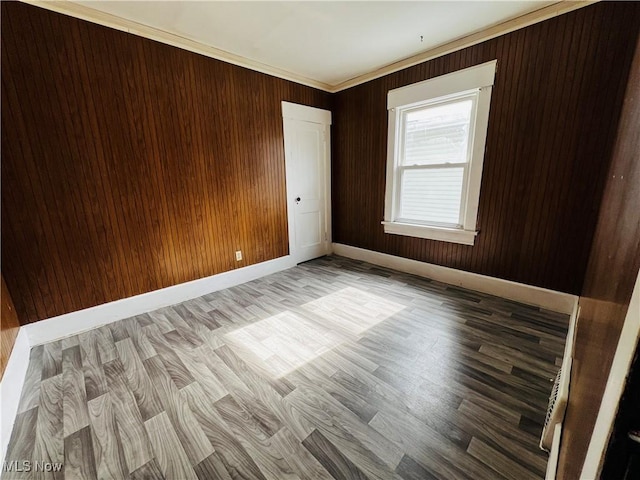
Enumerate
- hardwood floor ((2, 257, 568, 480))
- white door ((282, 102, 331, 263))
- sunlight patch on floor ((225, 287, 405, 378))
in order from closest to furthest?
hardwood floor ((2, 257, 568, 480)) < sunlight patch on floor ((225, 287, 405, 378)) < white door ((282, 102, 331, 263))

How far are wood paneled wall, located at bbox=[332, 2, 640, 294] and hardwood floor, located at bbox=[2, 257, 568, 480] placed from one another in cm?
56

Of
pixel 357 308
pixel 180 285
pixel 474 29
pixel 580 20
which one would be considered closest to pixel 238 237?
pixel 180 285

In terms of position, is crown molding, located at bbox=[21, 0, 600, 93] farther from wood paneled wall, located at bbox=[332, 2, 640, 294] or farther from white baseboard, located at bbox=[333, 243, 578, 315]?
white baseboard, located at bbox=[333, 243, 578, 315]

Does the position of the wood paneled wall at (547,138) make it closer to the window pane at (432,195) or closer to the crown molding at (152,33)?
the window pane at (432,195)

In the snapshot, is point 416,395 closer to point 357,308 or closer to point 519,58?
point 357,308

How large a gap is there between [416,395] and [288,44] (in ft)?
10.8

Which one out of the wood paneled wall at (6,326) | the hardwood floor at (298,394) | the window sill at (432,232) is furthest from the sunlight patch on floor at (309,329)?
the wood paneled wall at (6,326)

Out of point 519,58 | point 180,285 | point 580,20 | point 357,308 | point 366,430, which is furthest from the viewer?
point 180,285

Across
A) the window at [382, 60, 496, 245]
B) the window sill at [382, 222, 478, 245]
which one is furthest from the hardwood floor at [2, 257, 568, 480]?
the window at [382, 60, 496, 245]

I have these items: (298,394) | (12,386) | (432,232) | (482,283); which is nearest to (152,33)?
(12,386)

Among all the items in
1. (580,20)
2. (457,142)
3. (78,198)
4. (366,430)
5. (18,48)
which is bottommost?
(366,430)

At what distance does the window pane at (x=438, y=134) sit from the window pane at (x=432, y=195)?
0.14 meters

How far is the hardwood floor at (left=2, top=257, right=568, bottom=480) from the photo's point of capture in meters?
1.19

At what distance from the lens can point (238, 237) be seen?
10.5 ft
